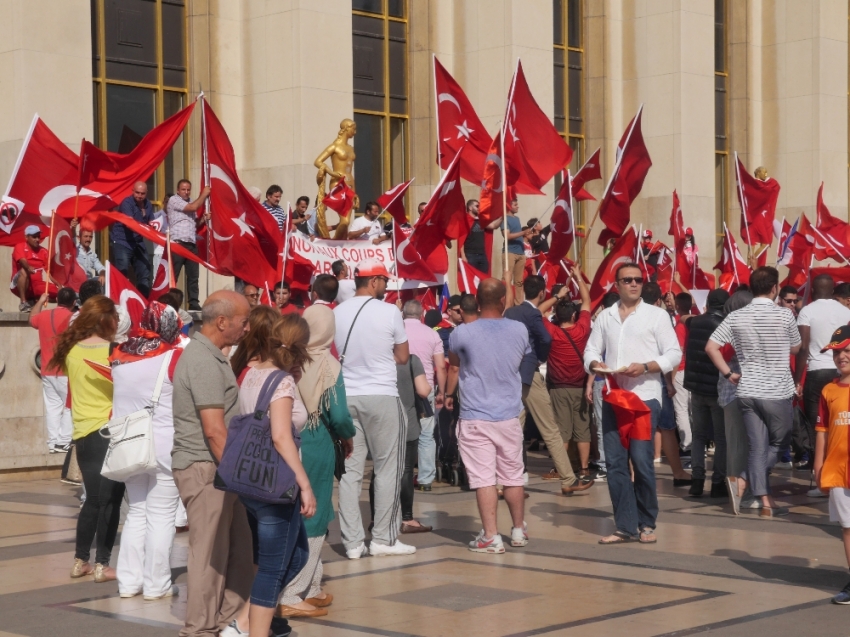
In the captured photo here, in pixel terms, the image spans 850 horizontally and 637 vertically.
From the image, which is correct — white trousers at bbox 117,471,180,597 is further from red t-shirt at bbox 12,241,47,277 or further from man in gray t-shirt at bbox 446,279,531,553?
red t-shirt at bbox 12,241,47,277

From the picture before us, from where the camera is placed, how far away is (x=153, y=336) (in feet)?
27.9

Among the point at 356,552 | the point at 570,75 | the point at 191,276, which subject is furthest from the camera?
the point at 570,75

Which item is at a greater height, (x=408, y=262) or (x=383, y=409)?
(x=408, y=262)

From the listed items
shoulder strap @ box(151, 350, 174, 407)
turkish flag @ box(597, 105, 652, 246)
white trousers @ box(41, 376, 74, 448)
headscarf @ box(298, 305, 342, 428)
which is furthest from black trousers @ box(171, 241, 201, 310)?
headscarf @ box(298, 305, 342, 428)

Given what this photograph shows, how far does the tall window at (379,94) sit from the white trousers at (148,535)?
16.7 meters

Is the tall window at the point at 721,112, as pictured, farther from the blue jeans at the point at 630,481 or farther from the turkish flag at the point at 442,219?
the blue jeans at the point at 630,481

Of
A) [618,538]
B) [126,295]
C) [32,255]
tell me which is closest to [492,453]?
[618,538]

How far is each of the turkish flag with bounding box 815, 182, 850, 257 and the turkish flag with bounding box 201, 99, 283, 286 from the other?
933cm

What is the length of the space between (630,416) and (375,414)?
187 cm

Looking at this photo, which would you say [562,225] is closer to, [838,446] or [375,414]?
[375,414]

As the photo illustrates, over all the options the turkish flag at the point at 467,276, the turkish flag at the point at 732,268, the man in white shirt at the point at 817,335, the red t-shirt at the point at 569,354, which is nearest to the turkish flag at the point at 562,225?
the turkish flag at the point at 467,276

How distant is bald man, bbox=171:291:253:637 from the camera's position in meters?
7.14

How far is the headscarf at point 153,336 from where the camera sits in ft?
27.8

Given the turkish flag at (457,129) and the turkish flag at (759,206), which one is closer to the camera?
the turkish flag at (457,129)
